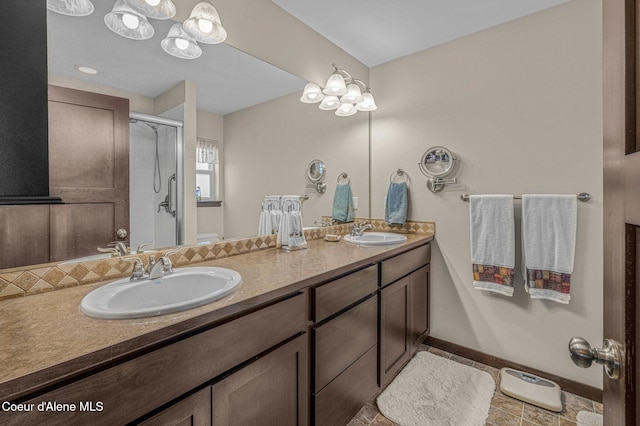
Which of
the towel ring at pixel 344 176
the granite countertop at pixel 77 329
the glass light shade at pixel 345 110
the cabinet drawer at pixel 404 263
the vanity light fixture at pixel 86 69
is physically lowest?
the cabinet drawer at pixel 404 263

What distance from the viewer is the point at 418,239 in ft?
6.86

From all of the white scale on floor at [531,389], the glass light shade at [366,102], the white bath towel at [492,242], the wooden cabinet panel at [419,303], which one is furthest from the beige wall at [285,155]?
the white scale on floor at [531,389]

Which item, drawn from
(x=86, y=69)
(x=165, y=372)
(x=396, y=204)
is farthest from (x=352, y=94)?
(x=165, y=372)

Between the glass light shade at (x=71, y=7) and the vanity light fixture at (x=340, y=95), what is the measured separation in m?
1.23

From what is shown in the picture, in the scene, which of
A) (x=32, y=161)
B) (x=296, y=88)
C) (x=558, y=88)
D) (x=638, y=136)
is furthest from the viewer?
(x=296, y=88)

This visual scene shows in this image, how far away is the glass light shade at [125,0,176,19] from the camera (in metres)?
1.22

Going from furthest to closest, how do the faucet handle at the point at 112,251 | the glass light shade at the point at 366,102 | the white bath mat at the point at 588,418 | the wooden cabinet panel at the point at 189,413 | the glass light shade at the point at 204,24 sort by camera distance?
1. the glass light shade at the point at 366,102
2. the white bath mat at the point at 588,418
3. the glass light shade at the point at 204,24
4. the faucet handle at the point at 112,251
5. the wooden cabinet panel at the point at 189,413

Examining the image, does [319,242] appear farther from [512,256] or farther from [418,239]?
[512,256]

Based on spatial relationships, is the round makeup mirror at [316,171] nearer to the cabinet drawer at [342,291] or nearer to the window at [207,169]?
the window at [207,169]

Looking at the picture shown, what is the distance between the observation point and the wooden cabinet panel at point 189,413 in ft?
2.40

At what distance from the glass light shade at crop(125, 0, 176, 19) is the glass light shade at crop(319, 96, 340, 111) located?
3.75 feet

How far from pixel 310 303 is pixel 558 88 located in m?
1.98

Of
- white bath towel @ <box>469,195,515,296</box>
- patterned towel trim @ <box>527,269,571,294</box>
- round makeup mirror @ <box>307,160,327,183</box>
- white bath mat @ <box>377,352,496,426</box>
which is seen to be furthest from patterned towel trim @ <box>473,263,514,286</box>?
round makeup mirror @ <box>307,160,327,183</box>

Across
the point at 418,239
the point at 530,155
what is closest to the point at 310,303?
the point at 418,239
